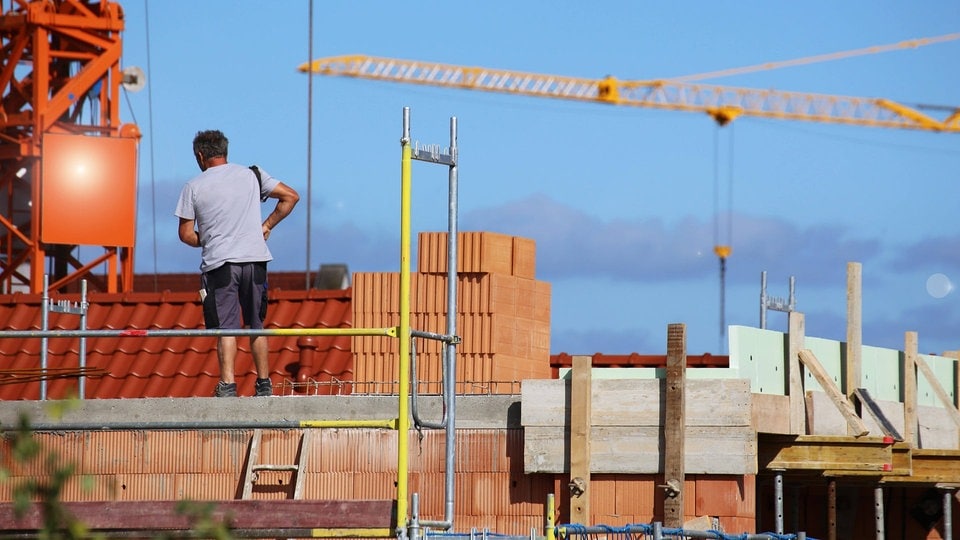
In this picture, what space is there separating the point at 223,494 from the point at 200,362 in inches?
158

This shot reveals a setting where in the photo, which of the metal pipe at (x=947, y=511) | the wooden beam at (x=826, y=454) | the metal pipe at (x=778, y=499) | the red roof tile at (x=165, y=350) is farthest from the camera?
the metal pipe at (x=947, y=511)

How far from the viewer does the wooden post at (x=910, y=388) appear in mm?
15969

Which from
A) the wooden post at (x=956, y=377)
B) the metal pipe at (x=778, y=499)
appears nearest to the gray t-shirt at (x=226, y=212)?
the metal pipe at (x=778, y=499)

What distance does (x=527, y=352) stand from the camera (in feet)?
42.9

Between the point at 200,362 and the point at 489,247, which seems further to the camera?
the point at 200,362

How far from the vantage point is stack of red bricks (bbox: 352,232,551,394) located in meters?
12.7

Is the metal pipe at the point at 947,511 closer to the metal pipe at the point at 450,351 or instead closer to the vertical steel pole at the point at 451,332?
the vertical steel pole at the point at 451,332

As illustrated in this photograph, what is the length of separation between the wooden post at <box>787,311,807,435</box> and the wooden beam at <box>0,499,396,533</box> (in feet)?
21.4

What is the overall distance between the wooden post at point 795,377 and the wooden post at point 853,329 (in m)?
0.77

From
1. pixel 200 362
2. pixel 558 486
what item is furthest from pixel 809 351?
pixel 200 362

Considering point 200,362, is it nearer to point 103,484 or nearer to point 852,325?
point 103,484

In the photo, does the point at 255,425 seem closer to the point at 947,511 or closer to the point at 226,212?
the point at 226,212

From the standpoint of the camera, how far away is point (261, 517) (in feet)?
26.4

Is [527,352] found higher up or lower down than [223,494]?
higher up
